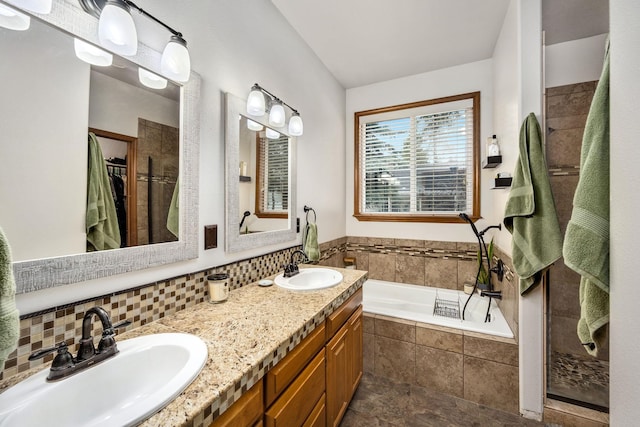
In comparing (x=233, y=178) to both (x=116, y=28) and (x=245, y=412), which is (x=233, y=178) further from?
(x=245, y=412)

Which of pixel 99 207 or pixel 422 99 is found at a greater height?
pixel 422 99

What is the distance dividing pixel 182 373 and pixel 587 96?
Result: 310 centimetres

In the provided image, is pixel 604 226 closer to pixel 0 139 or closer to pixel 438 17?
pixel 0 139

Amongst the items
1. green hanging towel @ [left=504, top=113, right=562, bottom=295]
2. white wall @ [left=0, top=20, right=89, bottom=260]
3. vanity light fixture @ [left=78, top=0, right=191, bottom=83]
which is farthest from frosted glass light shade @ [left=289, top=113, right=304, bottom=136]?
green hanging towel @ [left=504, top=113, right=562, bottom=295]

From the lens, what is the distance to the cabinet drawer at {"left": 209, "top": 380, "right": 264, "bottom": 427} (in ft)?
2.39

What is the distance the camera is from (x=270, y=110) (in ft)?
5.98

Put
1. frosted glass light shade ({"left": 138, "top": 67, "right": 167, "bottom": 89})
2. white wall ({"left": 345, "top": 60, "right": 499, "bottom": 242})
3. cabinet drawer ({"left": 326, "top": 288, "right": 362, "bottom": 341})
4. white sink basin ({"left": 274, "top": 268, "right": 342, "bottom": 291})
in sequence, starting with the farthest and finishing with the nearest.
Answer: white wall ({"left": 345, "top": 60, "right": 499, "bottom": 242}), white sink basin ({"left": 274, "top": 268, "right": 342, "bottom": 291}), cabinet drawer ({"left": 326, "top": 288, "right": 362, "bottom": 341}), frosted glass light shade ({"left": 138, "top": 67, "right": 167, "bottom": 89})

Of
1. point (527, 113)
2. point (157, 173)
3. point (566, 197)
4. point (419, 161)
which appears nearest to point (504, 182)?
point (527, 113)

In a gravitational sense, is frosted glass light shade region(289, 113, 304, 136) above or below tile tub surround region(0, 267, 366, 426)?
above

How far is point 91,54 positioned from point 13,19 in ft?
0.61

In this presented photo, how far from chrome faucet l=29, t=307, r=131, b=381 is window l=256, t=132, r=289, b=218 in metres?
1.06

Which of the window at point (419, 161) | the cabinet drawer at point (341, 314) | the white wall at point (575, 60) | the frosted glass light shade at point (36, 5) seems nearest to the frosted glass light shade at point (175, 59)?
the frosted glass light shade at point (36, 5)

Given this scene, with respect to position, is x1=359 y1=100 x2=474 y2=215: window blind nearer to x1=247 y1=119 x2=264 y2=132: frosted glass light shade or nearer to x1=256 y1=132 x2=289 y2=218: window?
x1=256 y1=132 x2=289 y2=218: window

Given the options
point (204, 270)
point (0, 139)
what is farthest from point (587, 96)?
point (0, 139)
